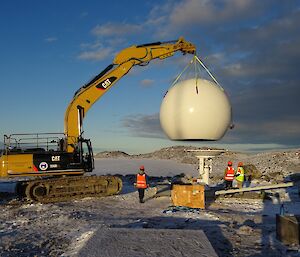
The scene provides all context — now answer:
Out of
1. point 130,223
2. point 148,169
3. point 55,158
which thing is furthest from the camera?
point 148,169

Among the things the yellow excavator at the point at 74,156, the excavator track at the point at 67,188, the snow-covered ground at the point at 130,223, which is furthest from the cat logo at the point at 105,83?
the snow-covered ground at the point at 130,223

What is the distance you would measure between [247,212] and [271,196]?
4.34m

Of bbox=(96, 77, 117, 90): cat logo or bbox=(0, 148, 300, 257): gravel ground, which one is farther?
bbox=(96, 77, 117, 90): cat logo

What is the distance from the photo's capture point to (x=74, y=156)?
15453 millimetres

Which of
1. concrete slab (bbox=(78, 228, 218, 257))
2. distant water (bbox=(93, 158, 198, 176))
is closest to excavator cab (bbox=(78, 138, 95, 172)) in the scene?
concrete slab (bbox=(78, 228, 218, 257))

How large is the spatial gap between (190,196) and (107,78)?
7.11 m

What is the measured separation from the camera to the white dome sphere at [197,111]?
49.4ft

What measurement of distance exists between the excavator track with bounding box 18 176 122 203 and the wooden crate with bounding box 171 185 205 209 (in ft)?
12.9

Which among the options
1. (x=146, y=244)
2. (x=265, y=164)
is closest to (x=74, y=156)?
(x=146, y=244)

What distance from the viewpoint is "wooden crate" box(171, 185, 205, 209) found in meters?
13.2

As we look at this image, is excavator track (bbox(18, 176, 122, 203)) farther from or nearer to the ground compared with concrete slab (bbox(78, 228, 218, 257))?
farther from the ground

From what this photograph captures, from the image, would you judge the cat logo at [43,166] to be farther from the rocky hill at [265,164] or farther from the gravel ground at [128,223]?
the rocky hill at [265,164]

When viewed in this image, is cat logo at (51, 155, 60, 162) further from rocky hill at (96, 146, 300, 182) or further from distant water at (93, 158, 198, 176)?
distant water at (93, 158, 198, 176)

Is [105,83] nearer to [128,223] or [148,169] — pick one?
[128,223]
